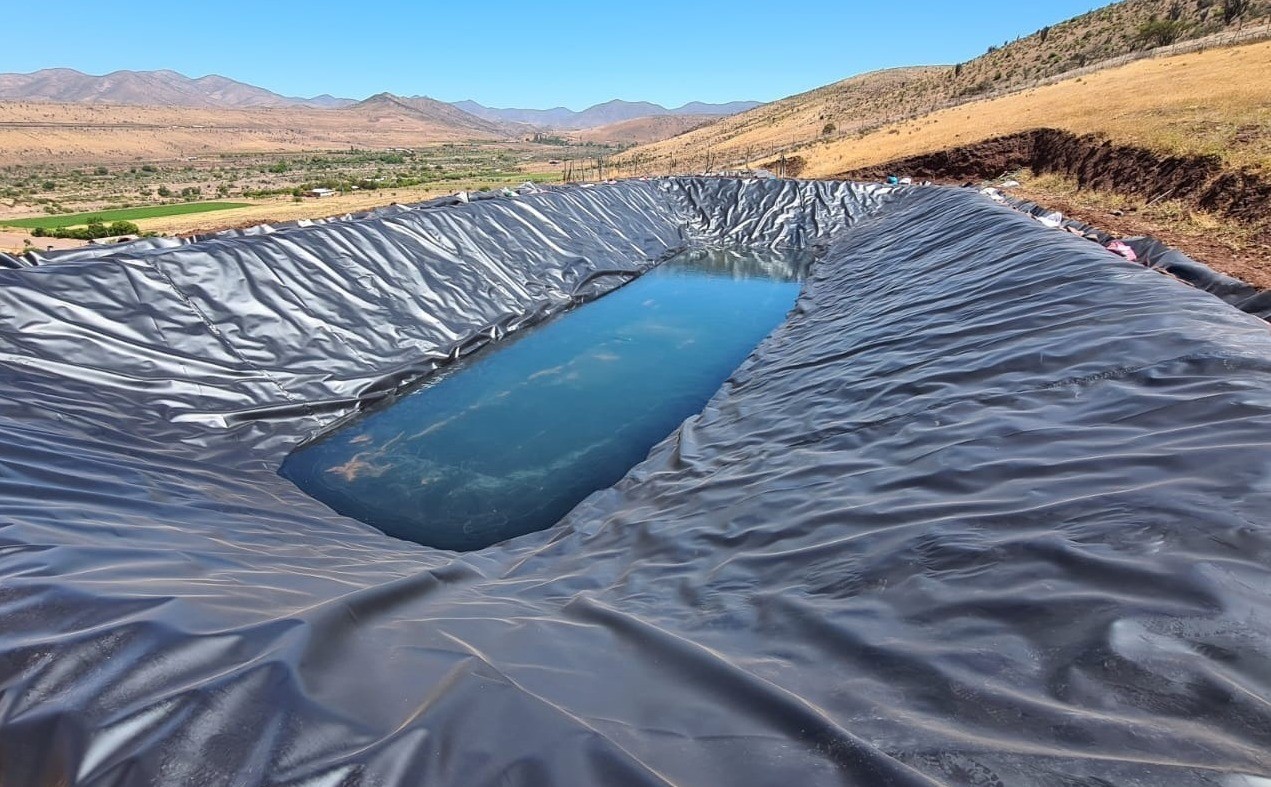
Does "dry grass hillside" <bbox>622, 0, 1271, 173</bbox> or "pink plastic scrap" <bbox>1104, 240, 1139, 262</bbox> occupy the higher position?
"dry grass hillside" <bbox>622, 0, 1271, 173</bbox>

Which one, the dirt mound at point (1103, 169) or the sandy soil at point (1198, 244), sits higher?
the dirt mound at point (1103, 169)

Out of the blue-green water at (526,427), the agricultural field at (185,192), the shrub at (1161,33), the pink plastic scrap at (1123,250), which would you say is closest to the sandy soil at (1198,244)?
the pink plastic scrap at (1123,250)

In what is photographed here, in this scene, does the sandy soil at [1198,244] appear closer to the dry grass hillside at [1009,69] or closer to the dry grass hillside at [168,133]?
the dry grass hillside at [1009,69]

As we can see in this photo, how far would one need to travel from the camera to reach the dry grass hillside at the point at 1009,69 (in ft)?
86.0

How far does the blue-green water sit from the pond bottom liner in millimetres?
518

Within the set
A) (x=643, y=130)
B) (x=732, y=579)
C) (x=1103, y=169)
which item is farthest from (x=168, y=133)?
(x=643, y=130)

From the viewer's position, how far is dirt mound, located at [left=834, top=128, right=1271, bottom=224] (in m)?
8.81

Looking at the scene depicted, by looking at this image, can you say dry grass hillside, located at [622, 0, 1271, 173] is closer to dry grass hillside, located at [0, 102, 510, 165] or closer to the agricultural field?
the agricultural field

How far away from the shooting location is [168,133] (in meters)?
79.8

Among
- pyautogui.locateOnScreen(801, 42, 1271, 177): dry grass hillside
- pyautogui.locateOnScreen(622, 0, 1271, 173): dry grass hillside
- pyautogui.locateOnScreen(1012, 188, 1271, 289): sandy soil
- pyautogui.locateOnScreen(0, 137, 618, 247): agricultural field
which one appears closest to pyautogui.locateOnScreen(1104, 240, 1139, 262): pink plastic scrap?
pyautogui.locateOnScreen(1012, 188, 1271, 289): sandy soil

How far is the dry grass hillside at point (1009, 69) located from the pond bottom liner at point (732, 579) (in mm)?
28579

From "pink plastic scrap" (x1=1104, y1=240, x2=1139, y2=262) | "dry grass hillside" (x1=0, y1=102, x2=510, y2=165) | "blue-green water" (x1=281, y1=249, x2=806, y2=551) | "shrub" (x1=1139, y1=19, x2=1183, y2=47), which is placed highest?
"dry grass hillside" (x1=0, y1=102, x2=510, y2=165)

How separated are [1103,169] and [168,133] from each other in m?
105

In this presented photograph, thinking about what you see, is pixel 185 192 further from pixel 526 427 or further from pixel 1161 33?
pixel 1161 33
